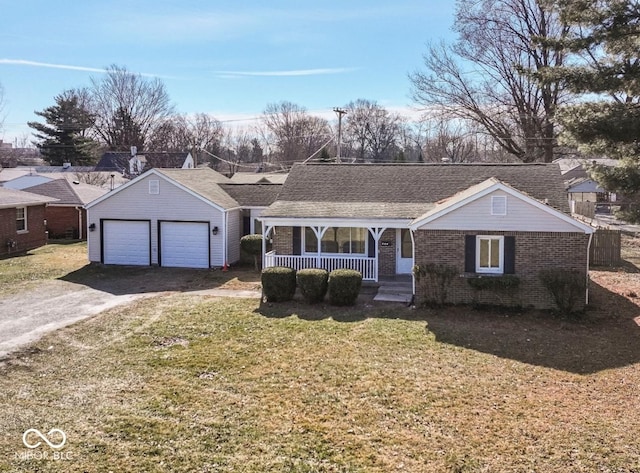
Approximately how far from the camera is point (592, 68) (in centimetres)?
1392

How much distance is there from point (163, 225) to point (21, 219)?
9221 mm

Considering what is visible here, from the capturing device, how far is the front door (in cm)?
1938

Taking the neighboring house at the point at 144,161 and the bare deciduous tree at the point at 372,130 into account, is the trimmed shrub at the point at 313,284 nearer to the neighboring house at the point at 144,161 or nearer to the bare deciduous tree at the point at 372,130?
the neighboring house at the point at 144,161

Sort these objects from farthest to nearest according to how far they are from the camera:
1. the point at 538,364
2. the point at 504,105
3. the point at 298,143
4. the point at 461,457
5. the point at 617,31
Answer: the point at 298,143 < the point at 504,105 < the point at 617,31 < the point at 538,364 < the point at 461,457

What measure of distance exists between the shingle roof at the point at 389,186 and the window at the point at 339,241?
35.5 inches

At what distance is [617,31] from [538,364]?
894 centimetres

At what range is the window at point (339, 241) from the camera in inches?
773

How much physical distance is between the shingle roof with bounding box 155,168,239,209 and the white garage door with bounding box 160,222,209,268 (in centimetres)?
134

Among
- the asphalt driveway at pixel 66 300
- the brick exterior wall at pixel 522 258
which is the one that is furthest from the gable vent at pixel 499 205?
the asphalt driveway at pixel 66 300

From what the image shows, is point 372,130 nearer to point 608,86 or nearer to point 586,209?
point 586,209

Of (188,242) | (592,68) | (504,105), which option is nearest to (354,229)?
(188,242)

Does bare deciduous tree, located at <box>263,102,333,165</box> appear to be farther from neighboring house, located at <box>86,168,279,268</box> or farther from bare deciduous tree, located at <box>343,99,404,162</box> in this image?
neighboring house, located at <box>86,168,279,268</box>

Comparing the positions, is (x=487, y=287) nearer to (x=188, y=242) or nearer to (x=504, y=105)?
(x=188, y=242)

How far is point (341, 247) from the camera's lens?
64.9 ft
